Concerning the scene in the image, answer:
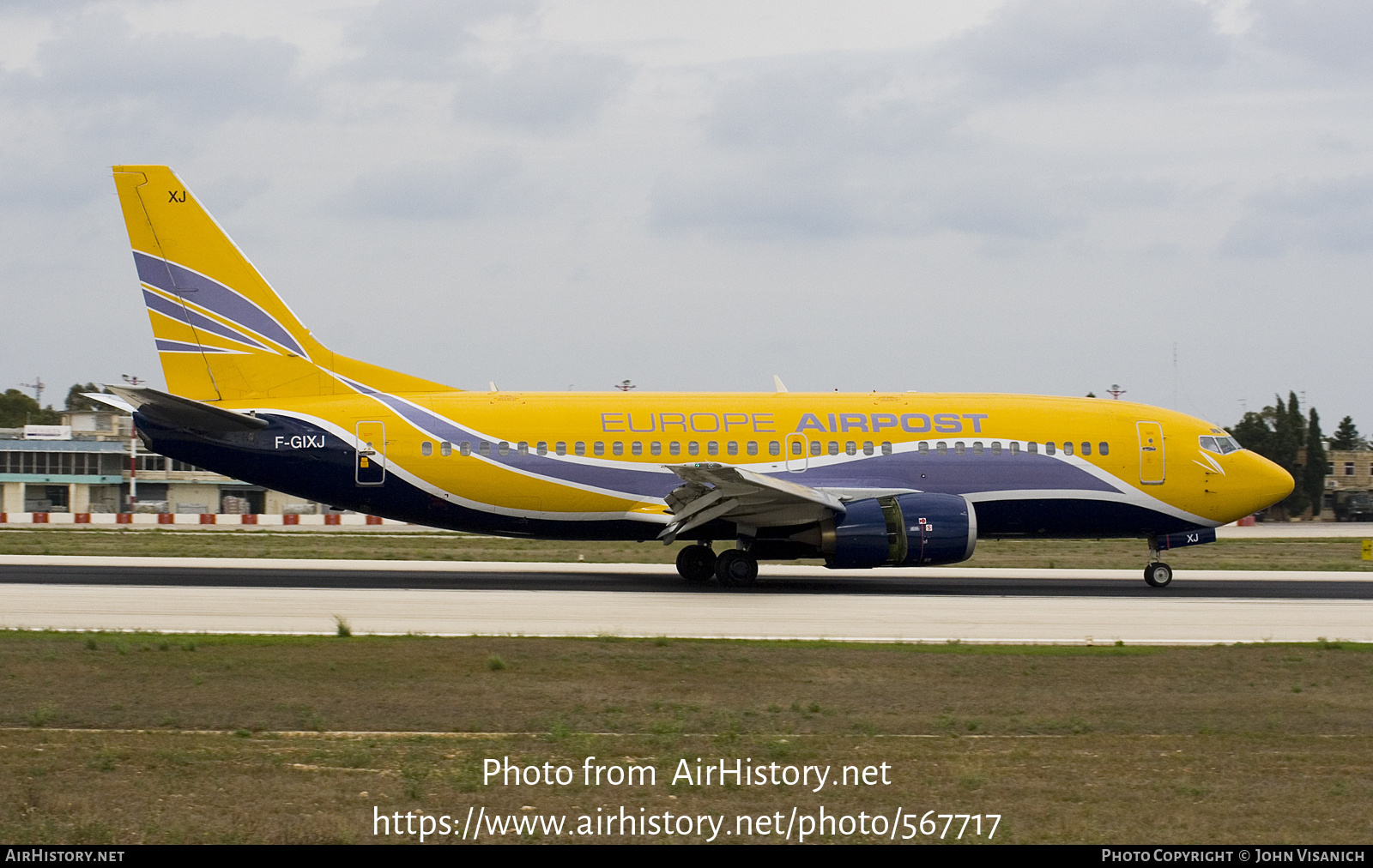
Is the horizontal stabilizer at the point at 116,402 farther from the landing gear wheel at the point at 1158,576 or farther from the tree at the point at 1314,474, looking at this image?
the tree at the point at 1314,474

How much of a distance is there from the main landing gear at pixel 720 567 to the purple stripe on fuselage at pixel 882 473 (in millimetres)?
1454

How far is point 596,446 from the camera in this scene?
82.0 feet

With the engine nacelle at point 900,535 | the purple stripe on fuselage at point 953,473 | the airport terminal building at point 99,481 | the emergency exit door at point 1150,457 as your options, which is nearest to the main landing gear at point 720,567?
the engine nacelle at point 900,535

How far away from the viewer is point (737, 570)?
78.7ft

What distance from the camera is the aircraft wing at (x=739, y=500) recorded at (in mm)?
22516

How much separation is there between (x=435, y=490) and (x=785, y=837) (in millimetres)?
18015

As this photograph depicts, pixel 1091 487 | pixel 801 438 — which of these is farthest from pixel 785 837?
pixel 1091 487

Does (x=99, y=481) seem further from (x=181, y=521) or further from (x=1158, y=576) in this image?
(x=1158, y=576)

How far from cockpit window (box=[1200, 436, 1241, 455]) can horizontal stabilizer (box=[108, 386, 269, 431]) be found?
18563mm

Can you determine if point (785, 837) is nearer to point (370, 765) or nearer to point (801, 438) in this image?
point (370, 765)

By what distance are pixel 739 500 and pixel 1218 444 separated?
34.0 ft

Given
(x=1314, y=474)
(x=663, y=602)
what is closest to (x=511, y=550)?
(x=663, y=602)

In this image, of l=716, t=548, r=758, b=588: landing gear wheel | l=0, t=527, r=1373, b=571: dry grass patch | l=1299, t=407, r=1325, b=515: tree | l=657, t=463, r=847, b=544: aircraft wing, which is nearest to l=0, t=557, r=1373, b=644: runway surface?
l=716, t=548, r=758, b=588: landing gear wheel

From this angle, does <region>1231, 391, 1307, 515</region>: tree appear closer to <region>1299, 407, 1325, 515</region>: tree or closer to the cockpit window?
<region>1299, 407, 1325, 515</region>: tree
